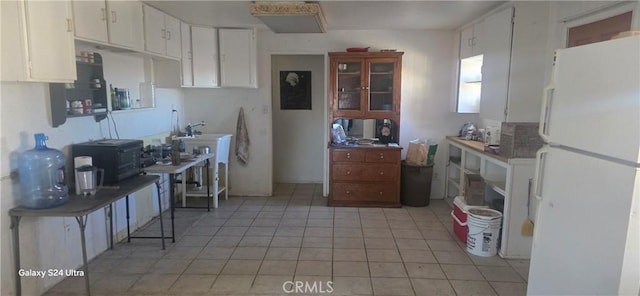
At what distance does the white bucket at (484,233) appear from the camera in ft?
11.0

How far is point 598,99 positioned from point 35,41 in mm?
3006

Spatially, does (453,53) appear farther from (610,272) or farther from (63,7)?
(63,7)

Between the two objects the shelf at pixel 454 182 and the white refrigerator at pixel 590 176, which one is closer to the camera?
the white refrigerator at pixel 590 176

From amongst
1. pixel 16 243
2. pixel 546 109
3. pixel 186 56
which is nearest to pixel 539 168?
pixel 546 109

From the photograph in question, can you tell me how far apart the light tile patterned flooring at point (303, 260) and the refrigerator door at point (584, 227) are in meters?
0.87

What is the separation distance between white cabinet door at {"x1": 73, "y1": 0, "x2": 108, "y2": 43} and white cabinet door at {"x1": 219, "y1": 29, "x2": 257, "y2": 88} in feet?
6.43

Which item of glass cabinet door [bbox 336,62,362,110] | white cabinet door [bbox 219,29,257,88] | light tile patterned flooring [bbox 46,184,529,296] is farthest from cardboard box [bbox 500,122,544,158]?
white cabinet door [bbox 219,29,257,88]

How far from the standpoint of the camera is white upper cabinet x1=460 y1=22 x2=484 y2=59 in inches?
163

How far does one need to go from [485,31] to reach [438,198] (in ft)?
7.50

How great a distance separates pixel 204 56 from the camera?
187 inches

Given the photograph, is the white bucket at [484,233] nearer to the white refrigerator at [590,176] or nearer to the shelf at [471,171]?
the shelf at [471,171]

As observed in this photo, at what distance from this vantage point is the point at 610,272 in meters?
1.58

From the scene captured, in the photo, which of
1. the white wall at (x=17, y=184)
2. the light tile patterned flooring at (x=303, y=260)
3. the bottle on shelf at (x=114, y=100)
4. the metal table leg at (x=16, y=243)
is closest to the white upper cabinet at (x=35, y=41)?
the white wall at (x=17, y=184)

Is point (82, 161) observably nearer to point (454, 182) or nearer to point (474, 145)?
point (474, 145)
